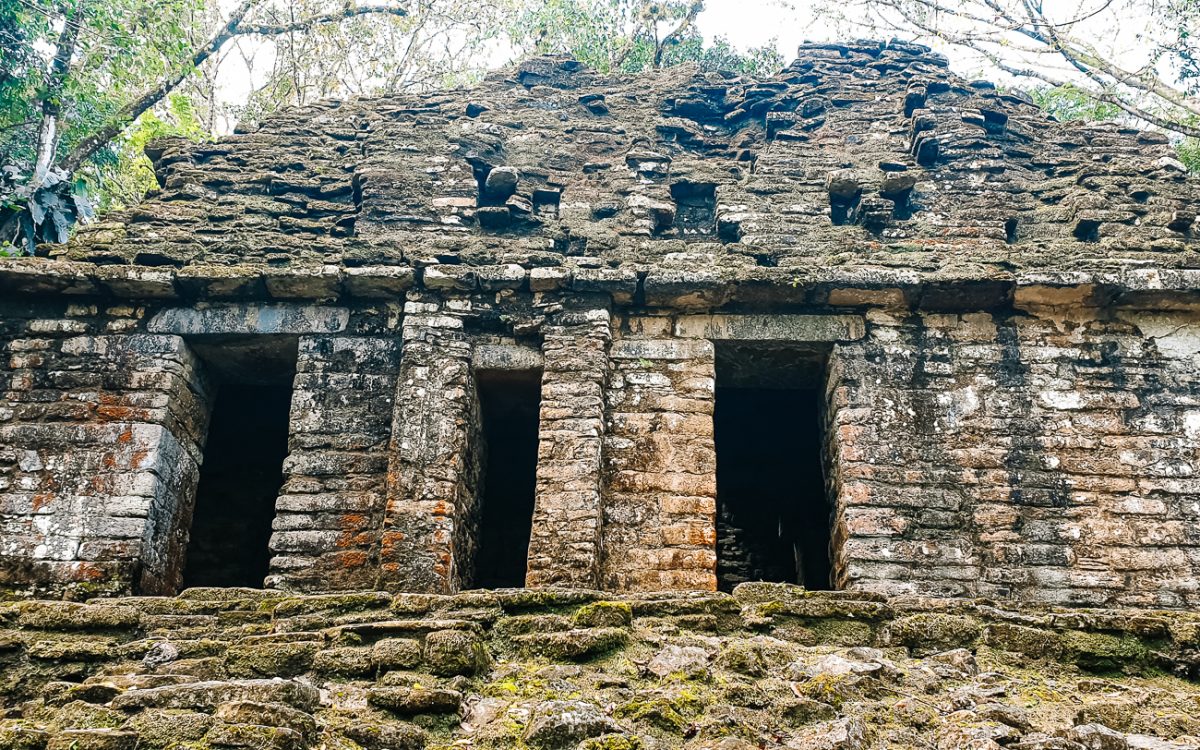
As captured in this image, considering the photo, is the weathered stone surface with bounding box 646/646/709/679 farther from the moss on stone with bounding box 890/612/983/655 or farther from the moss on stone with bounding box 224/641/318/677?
the moss on stone with bounding box 224/641/318/677

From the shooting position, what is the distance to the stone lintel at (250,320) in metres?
6.57

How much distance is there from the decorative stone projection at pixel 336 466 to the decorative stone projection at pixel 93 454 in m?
0.79

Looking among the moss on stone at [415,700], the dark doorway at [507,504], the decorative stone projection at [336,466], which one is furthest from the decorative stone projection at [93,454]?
the moss on stone at [415,700]

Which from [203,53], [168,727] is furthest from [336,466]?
[203,53]

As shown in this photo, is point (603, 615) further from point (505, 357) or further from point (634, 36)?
point (634, 36)

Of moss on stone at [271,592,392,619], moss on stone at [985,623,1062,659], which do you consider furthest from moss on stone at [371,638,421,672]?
moss on stone at [985,623,1062,659]

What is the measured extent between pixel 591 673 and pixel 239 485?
203 inches

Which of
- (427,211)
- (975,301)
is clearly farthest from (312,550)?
(975,301)

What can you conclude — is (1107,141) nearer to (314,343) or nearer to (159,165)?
(314,343)

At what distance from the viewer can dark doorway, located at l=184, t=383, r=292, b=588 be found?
7.82m

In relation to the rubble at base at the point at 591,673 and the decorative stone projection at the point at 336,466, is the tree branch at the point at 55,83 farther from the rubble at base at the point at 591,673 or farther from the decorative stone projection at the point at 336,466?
the rubble at base at the point at 591,673

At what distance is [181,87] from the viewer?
1415cm

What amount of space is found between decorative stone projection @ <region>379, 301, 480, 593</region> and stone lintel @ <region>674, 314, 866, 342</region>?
1.52 m

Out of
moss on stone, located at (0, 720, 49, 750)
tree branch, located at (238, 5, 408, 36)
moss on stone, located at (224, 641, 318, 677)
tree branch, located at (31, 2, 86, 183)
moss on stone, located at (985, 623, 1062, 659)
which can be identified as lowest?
moss on stone, located at (0, 720, 49, 750)
